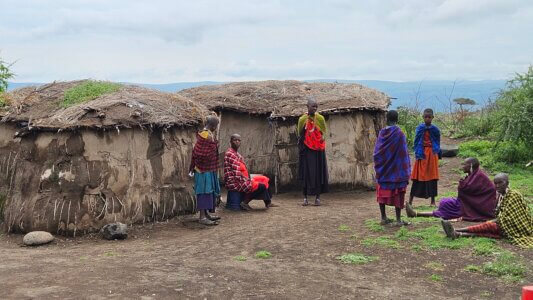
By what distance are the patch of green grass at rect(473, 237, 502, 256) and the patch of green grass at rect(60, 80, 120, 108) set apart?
20.6 ft

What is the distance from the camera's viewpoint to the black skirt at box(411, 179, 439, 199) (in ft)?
31.5

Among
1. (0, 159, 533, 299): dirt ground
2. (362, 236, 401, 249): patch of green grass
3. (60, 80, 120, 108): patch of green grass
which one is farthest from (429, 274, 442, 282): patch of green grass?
(60, 80, 120, 108): patch of green grass

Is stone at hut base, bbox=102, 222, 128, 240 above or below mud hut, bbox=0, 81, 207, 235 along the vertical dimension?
below

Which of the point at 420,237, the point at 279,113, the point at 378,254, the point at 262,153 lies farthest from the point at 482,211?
the point at 262,153

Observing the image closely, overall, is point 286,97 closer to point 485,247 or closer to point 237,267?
point 485,247

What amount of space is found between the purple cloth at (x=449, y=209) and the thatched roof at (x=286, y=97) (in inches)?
149

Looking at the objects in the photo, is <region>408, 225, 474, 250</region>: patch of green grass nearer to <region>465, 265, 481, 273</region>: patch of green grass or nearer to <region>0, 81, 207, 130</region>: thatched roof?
<region>465, 265, 481, 273</region>: patch of green grass

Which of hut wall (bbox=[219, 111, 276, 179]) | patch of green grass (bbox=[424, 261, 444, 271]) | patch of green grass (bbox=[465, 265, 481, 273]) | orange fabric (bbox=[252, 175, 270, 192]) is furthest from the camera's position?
hut wall (bbox=[219, 111, 276, 179])

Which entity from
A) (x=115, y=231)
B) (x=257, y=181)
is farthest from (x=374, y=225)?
(x=115, y=231)

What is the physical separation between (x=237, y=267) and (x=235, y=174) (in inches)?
137

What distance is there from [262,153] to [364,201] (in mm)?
2926

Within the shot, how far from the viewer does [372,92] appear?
1340 cm

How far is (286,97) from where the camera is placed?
13.1 metres

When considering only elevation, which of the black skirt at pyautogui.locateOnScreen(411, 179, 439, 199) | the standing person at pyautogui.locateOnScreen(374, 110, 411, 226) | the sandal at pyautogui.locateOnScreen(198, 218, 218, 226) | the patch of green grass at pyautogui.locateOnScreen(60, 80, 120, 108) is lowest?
the sandal at pyautogui.locateOnScreen(198, 218, 218, 226)
